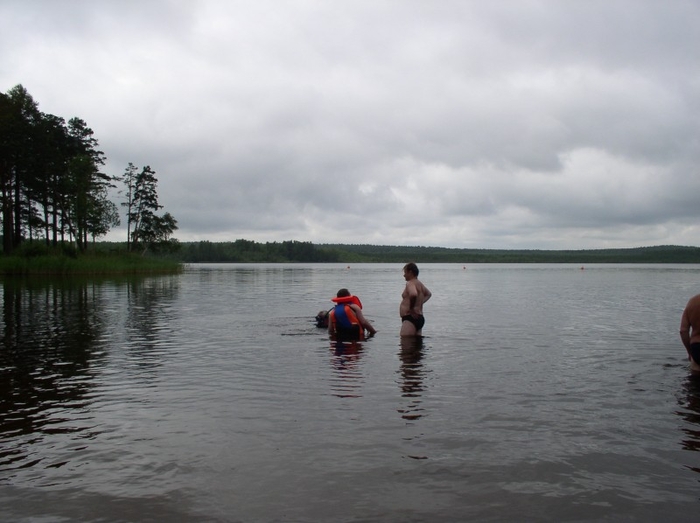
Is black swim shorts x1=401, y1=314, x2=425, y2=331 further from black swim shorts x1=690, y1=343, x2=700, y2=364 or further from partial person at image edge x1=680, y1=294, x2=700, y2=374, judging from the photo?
black swim shorts x1=690, y1=343, x2=700, y2=364

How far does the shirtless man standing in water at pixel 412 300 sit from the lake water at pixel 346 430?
69 cm

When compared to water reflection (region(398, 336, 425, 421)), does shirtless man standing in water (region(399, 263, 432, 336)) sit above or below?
above

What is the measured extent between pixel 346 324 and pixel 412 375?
232 inches

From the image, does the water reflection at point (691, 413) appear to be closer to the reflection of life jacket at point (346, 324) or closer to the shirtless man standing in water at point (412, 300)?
the shirtless man standing in water at point (412, 300)

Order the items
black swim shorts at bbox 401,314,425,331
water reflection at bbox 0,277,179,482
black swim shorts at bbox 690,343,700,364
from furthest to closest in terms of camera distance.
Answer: black swim shorts at bbox 401,314,425,331
black swim shorts at bbox 690,343,700,364
water reflection at bbox 0,277,179,482

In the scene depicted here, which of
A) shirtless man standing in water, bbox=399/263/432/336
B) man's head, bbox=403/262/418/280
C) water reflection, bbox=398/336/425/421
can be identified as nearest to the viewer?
water reflection, bbox=398/336/425/421

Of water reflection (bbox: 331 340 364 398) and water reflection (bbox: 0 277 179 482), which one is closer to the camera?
water reflection (bbox: 0 277 179 482)

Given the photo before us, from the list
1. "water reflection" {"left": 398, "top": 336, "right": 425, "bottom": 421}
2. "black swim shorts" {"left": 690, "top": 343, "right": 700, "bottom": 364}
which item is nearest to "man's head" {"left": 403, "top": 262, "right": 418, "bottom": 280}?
"water reflection" {"left": 398, "top": 336, "right": 425, "bottom": 421}

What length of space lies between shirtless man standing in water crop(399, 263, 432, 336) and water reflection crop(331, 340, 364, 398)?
1.68 metres

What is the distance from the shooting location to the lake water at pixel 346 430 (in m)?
6.14

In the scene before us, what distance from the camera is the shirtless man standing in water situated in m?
17.2

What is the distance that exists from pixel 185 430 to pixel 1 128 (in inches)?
2333

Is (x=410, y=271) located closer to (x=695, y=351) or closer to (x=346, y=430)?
(x=695, y=351)

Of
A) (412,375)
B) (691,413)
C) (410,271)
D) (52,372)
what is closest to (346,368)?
(412,375)
